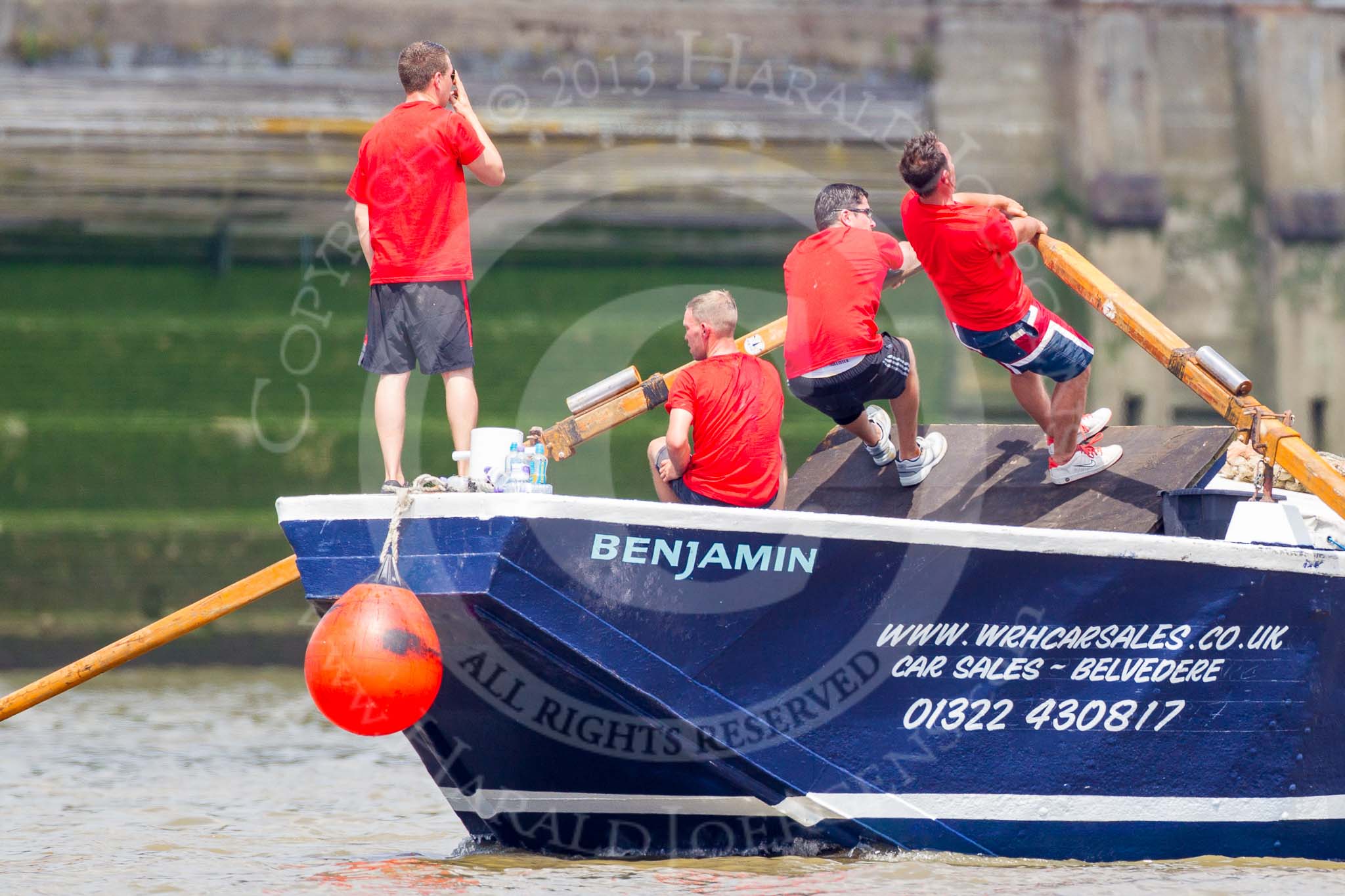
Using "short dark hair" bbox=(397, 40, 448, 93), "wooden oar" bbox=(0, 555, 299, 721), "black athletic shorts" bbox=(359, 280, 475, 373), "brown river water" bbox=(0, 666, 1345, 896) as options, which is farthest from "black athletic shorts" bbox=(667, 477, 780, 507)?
"short dark hair" bbox=(397, 40, 448, 93)

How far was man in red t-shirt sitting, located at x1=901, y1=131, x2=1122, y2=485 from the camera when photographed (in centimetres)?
643

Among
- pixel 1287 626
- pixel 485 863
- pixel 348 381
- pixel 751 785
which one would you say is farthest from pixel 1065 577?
pixel 348 381

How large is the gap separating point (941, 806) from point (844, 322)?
1.90m

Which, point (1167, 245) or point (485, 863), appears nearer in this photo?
point (485, 863)

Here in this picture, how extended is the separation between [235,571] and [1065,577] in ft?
30.4

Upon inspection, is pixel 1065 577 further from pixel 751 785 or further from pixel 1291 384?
pixel 1291 384

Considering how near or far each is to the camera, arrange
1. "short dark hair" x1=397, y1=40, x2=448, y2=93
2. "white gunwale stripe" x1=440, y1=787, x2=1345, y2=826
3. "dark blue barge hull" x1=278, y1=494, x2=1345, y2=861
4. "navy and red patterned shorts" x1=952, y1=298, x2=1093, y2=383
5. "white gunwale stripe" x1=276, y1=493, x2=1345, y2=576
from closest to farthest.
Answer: "white gunwale stripe" x1=276, y1=493, x2=1345, y2=576 < "dark blue barge hull" x1=278, y1=494, x2=1345, y2=861 < "white gunwale stripe" x1=440, y1=787, x2=1345, y2=826 < "short dark hair" x1=397, y1=40, x2=448, y2=93 < "navy and red patterned shorts" x1=952, y1=298, x2=1093, y2=383

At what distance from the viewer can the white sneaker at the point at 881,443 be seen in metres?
6.98

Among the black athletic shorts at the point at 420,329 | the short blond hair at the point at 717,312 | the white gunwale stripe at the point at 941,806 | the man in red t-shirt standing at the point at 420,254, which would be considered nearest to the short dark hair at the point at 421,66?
the man in red t-shirt standing at the point at 420,254

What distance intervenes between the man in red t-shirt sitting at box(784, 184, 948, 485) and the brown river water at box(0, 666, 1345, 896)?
1811 millimetres

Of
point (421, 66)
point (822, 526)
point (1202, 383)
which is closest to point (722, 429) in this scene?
point (822, 526)

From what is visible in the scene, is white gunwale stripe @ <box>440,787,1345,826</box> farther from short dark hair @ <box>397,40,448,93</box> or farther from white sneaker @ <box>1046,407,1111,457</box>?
short dark hair @ <box>397,40,448,93</box>

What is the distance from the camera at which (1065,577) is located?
18.3 ft

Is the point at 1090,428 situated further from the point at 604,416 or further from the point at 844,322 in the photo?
the point at 604,416
